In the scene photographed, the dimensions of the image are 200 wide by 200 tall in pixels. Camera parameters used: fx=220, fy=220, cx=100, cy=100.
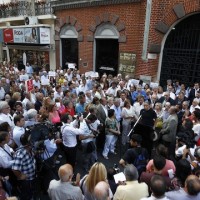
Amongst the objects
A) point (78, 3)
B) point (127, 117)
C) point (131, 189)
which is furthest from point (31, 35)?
point (131, 189)

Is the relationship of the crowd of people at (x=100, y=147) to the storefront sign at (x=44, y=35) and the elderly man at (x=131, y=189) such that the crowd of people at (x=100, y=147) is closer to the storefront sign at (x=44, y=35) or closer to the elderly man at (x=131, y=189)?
the elderly man at (x=131, y=189)

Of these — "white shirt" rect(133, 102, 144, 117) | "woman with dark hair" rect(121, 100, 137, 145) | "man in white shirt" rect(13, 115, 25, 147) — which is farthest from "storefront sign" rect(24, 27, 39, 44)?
"man in white shirt" rect(13, 115, 25, 147)

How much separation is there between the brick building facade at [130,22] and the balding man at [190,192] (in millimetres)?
→ 8524

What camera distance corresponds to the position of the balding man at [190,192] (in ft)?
9.12

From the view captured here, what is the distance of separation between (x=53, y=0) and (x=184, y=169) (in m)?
14.3

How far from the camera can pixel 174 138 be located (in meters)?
5.52

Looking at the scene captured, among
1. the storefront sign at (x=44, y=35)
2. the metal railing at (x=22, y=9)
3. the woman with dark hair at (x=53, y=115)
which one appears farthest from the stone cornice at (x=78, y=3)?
the woman with dark hair at (x=53, y=115)

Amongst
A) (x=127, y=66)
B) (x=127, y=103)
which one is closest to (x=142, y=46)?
(x=127, y=66)

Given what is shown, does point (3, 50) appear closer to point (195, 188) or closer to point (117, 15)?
point (117, 15)

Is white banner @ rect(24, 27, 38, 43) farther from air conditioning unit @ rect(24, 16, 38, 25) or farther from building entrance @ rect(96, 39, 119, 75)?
building entrance @ rect(96, 39, 119, 75)

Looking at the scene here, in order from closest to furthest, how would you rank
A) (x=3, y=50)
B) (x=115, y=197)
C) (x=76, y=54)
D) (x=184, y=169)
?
(x=115, y=197)
(x=184, y=169)
(x=76, y=54)
(x=3, y=50)

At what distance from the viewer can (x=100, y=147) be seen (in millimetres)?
6824

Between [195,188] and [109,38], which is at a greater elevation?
[109,38]

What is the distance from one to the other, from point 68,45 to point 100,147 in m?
9.90
